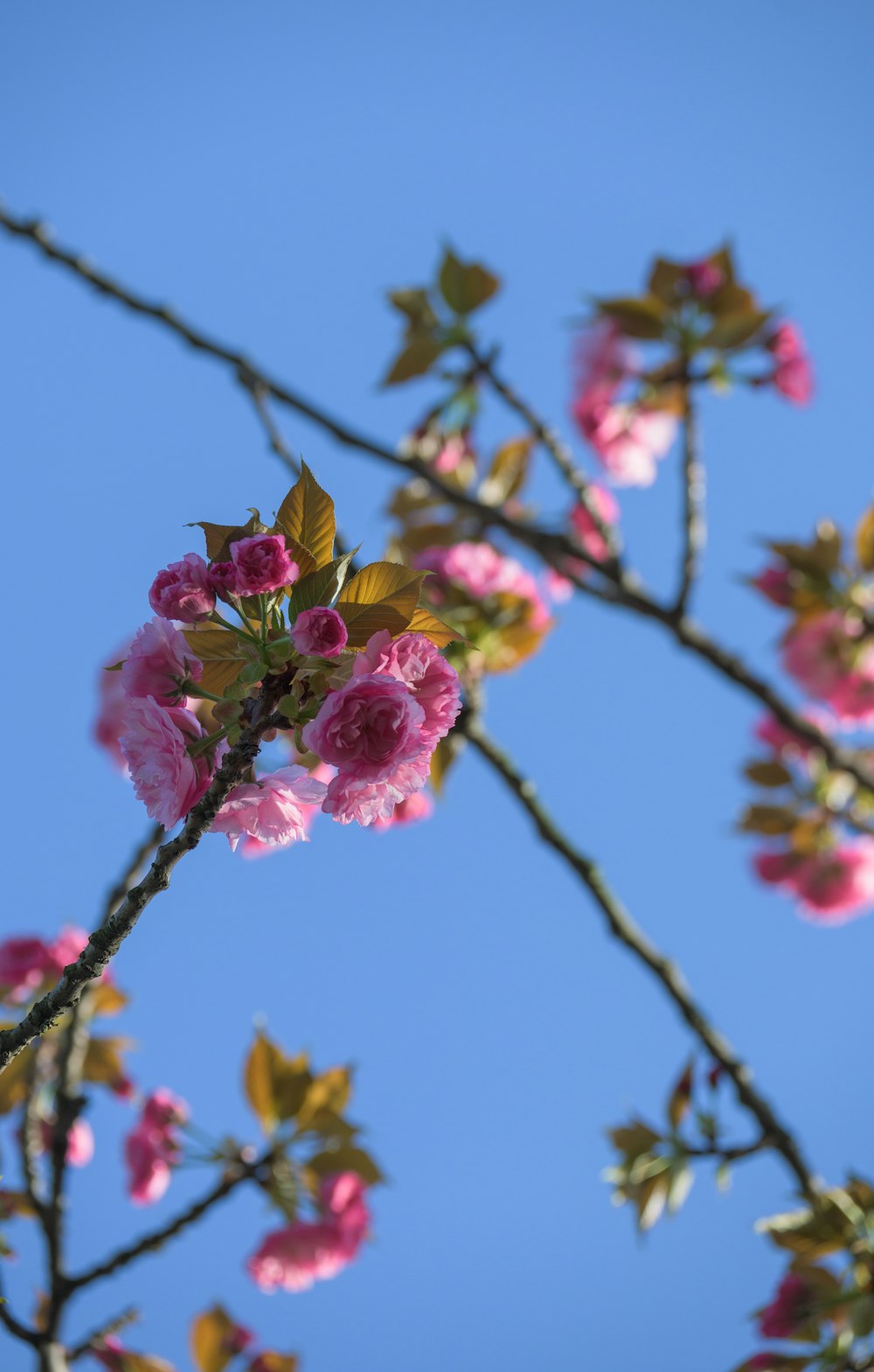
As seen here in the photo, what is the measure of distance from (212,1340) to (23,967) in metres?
1.01

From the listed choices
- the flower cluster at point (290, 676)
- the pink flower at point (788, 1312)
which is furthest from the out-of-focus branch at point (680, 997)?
the flower cluster at point (290, 676)

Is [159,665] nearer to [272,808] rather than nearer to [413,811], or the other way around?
[272,808]

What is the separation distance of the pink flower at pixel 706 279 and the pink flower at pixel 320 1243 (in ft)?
7.63

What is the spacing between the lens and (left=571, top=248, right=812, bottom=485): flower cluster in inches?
110

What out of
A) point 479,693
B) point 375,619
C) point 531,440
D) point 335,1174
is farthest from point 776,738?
point 375,619

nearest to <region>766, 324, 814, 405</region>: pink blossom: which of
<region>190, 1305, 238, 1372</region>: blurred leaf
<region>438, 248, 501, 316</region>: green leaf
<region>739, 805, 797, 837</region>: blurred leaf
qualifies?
<region>438, 248, 501, 316</region>: green leaf

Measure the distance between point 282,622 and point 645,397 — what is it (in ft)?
7.58

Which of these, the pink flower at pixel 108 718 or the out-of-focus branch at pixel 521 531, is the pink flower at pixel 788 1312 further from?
the pink flower at pixel 108 718

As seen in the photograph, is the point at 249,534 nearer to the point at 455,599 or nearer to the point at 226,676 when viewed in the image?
the point at 226,676

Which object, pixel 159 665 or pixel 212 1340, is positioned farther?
pixel 212 1340

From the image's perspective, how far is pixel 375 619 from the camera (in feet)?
3.34

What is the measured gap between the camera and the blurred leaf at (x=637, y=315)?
278 centimetres

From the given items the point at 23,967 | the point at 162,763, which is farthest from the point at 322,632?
the point at 23,967

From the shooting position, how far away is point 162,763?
0.96 m
